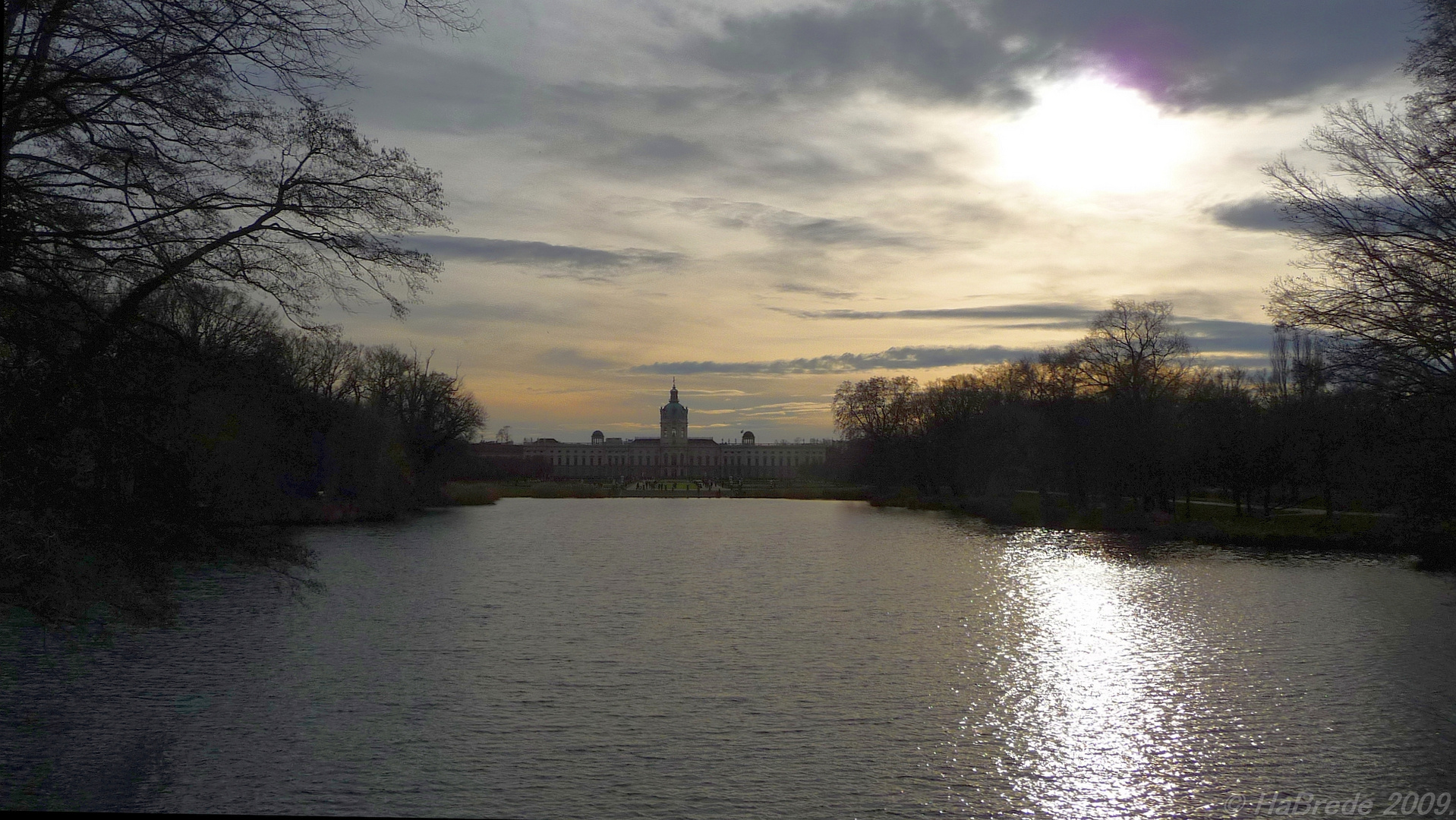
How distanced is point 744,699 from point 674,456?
171529 millimetres

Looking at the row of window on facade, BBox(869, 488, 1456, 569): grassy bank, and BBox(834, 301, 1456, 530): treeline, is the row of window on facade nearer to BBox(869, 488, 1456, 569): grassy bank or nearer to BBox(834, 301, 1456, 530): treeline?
BBox(834, 301, 1456, 530): treeline

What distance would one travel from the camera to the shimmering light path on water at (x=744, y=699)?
1156 centimetres

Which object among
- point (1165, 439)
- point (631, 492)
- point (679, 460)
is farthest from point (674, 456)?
point (1165, 439)

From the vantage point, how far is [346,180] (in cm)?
1012

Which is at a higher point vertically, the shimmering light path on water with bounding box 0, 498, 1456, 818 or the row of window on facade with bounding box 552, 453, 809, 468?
the row of window on facade with bounding box 552, 453, 809, 468

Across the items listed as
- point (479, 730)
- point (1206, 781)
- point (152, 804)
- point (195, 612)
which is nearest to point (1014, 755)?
point (1206, 781)

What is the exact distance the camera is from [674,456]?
612ft

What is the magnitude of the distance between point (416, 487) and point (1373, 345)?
52.3 meters

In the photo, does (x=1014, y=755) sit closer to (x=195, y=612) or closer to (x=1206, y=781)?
(x=1206, y=781)

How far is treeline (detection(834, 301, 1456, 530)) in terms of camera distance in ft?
62.8

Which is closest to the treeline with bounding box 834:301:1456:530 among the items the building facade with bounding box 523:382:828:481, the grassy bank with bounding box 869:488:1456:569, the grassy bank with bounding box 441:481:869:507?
the grassy bank with bounding box 869:488:1456:569

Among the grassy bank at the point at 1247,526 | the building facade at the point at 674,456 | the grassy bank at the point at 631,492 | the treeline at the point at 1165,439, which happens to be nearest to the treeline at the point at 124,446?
the treeline at the point at 1165,439

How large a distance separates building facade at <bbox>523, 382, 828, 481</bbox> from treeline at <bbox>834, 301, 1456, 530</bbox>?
10533cm

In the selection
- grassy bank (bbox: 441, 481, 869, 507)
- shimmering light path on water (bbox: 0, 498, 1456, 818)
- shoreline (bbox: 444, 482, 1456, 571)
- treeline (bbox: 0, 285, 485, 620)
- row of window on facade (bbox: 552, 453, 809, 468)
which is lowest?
shimmering light path on water (bbox: 0, 498, 1456, 818)
